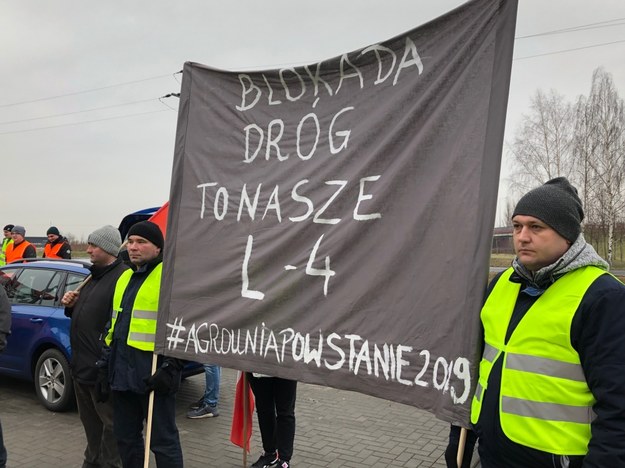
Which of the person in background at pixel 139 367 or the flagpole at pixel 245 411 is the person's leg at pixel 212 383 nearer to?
the flagpole at pixel 245 411

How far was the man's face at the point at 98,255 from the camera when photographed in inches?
159

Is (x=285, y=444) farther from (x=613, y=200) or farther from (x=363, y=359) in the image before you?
(x=613, y=200)

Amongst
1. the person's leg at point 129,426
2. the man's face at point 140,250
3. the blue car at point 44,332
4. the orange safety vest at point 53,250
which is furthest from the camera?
the orange safety vest at point 53,250

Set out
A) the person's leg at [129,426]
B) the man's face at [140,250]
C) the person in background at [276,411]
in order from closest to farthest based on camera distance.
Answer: the person's leg at [129,426], the man's face at [140,250], the person in background at [276,411]

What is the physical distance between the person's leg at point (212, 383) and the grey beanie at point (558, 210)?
4.41 metres

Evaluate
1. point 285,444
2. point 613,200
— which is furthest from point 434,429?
point 613,200

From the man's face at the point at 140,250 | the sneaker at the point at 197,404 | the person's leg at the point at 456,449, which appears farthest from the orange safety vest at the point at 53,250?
the person's leg at the point at 456,449

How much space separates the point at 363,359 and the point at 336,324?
0.23m

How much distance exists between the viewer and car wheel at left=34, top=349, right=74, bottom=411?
231 inches

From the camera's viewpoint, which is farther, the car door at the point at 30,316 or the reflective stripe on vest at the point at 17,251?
the reflective stripe on vest at the point at 17,251

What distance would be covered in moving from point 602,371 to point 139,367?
277 centimetres

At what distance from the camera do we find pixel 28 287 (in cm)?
663

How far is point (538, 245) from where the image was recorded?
6.85ft

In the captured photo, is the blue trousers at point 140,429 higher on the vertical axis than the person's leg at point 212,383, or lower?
higher
